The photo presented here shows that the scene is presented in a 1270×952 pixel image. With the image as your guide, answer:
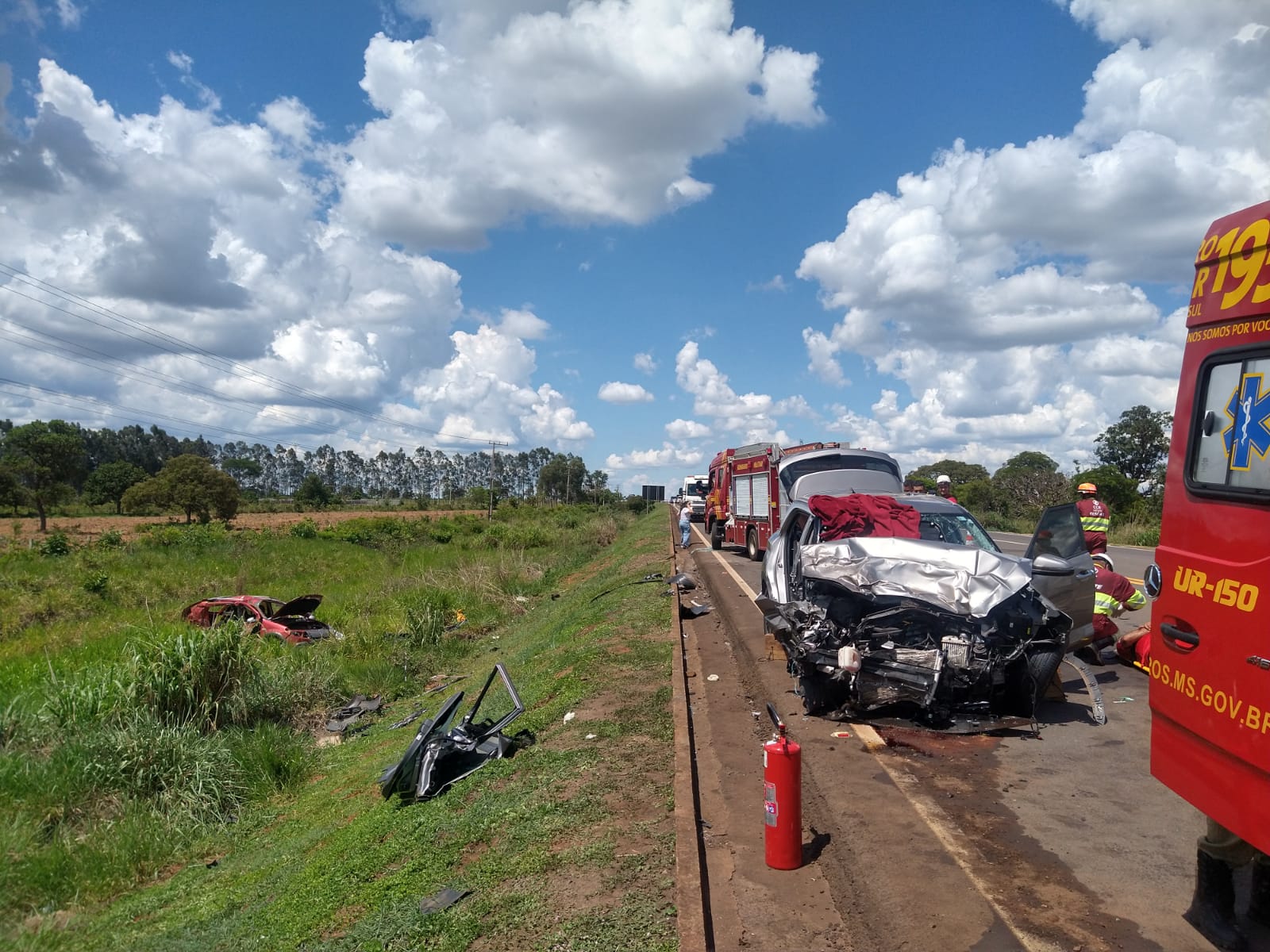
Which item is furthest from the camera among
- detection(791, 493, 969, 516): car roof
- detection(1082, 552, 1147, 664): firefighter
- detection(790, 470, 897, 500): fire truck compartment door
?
detection(790, 470, 897, 500): fire truck compartment door

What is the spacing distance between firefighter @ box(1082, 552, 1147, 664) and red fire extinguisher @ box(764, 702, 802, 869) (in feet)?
18.6

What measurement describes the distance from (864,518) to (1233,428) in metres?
4.91

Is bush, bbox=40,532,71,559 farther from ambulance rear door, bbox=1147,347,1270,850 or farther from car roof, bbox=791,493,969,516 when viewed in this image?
ambulance rear door, bbox=1147,347,1270,850

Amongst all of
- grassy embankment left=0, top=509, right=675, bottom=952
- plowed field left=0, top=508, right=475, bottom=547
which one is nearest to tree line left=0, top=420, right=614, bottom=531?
plowed field left=0, top=508, right=475, bottom=547

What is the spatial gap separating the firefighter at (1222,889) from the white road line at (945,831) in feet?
2.19

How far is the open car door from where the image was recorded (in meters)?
7.52

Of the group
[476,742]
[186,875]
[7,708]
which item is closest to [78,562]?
[7,708]

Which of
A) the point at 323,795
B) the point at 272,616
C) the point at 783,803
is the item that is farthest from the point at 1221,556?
the point at 272,616

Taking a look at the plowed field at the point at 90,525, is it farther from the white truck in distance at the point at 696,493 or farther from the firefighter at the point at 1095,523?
the firefighter at the point at 1095,523

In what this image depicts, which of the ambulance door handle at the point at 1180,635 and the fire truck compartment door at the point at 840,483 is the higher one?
the fire truck compartment door at the point at 840,483

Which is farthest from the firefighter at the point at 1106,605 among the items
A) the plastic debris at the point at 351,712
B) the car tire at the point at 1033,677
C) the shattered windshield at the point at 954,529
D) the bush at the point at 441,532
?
the bush at the point at 441,532

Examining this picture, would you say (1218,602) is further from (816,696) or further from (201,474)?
(201,474)

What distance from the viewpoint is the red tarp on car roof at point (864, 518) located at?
805 centimetres

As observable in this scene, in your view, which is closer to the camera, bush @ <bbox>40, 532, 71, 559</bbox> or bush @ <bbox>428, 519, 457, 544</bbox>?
bush @ <bbox>40, 532, 71, 559</bbox>
